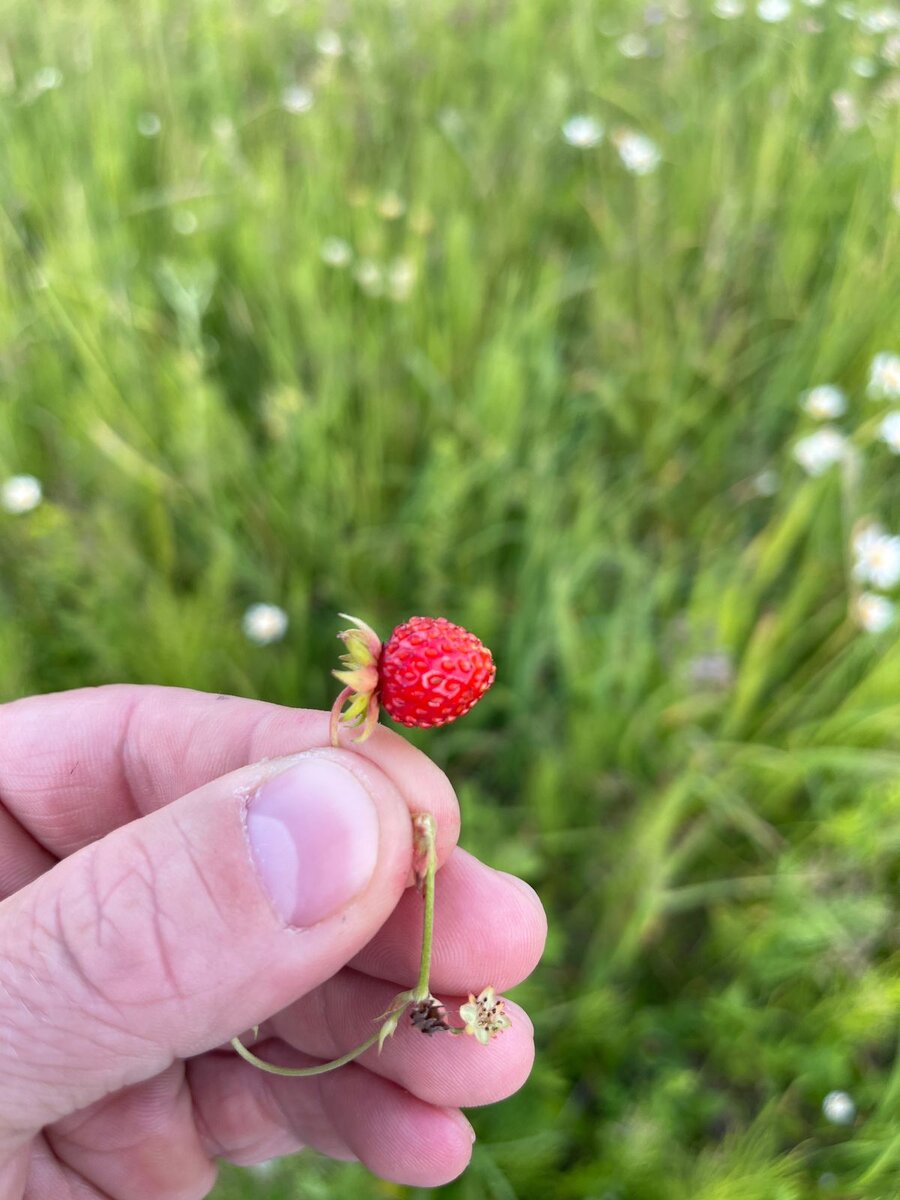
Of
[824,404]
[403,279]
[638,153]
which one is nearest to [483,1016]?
[824,404]

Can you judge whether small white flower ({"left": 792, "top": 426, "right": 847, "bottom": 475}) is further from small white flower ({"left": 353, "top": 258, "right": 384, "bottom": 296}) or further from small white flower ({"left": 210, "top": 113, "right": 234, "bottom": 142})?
small white flower ({"left": 210, "top": 113, "right": 234, "bottom": 142})

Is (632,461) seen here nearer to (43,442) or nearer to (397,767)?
(397,767)

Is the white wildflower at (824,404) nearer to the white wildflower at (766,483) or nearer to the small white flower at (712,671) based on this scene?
the white wildflower at (766,483)

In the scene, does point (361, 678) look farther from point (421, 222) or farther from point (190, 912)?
point (421, 222)

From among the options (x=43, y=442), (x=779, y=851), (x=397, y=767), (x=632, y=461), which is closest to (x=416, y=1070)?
(x=397, y=767)

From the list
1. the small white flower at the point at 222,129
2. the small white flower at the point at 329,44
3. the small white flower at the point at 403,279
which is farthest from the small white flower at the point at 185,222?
the small white flower at the point at 329,44

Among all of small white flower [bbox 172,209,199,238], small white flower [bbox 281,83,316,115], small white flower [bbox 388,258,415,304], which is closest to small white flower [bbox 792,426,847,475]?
small white flower [bbox 388,258,415,304]

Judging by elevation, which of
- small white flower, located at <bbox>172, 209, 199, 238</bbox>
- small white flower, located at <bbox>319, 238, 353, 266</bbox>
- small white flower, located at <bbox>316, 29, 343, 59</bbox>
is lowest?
small white flower, located at <bbox>319, 238, 353, 266</bbox>
